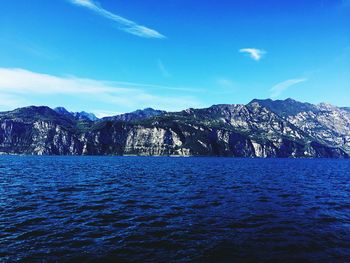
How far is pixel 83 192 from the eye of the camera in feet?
199

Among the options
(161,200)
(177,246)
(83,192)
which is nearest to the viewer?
(177,246)

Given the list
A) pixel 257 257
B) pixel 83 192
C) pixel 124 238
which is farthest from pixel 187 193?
pixel 257 257

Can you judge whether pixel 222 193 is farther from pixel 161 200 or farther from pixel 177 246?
pixel 177 246

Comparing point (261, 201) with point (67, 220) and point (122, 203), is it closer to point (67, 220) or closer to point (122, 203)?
point (122, 203)

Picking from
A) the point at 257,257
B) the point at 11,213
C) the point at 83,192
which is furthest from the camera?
the point at 83,192

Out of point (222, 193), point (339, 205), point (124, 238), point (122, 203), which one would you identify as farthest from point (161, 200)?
point (339, 205)

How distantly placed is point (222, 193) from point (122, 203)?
Result: 74.3ft

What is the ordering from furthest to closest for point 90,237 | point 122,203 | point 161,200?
point 161,200 < point 122,203 < point 90,237

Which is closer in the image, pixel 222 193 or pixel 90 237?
pixel 90 237

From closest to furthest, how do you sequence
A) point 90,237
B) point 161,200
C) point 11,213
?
1. point 90,237
2. point 11,213
3. point 161,200

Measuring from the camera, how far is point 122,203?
4891 cm

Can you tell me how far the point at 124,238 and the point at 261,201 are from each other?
30.5 m

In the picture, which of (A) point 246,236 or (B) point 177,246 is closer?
(B) point 177,246

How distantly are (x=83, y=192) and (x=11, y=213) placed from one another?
2110 cm
